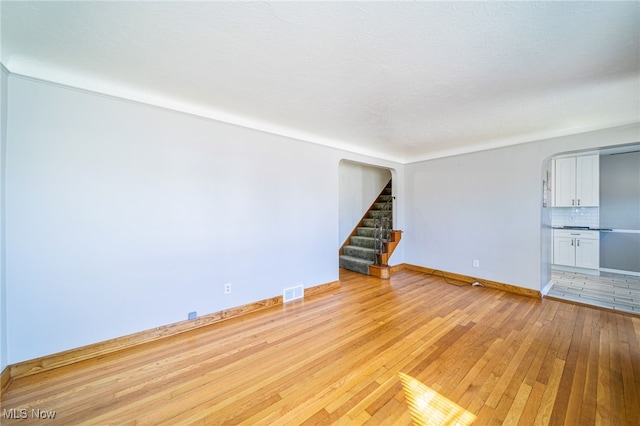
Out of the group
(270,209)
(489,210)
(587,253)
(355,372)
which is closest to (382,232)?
(489,210)

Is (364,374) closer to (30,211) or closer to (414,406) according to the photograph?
(414,406)

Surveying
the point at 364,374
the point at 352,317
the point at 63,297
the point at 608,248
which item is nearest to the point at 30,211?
the point at 63,297

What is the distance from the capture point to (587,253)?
15.2 feet

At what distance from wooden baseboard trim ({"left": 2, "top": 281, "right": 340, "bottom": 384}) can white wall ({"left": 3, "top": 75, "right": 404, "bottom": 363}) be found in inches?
1.9

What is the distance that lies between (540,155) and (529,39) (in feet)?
8.50

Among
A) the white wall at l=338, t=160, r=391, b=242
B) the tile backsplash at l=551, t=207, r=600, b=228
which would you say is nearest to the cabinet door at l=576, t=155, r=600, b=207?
the tile backsplash at l=551, t=207, r=600, b=228

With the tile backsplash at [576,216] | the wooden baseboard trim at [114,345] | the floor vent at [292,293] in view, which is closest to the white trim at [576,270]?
the tile backsplash at [576,216]

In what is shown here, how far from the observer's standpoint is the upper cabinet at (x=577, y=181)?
4.57m

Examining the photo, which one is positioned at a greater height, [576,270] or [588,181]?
[588,181]

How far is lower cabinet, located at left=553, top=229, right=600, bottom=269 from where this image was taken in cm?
456

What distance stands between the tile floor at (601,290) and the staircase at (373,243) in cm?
241

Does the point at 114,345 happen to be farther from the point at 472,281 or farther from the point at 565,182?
the point at 565,182

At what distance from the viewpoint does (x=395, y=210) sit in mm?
4965

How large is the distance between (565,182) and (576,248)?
4.43 ft
